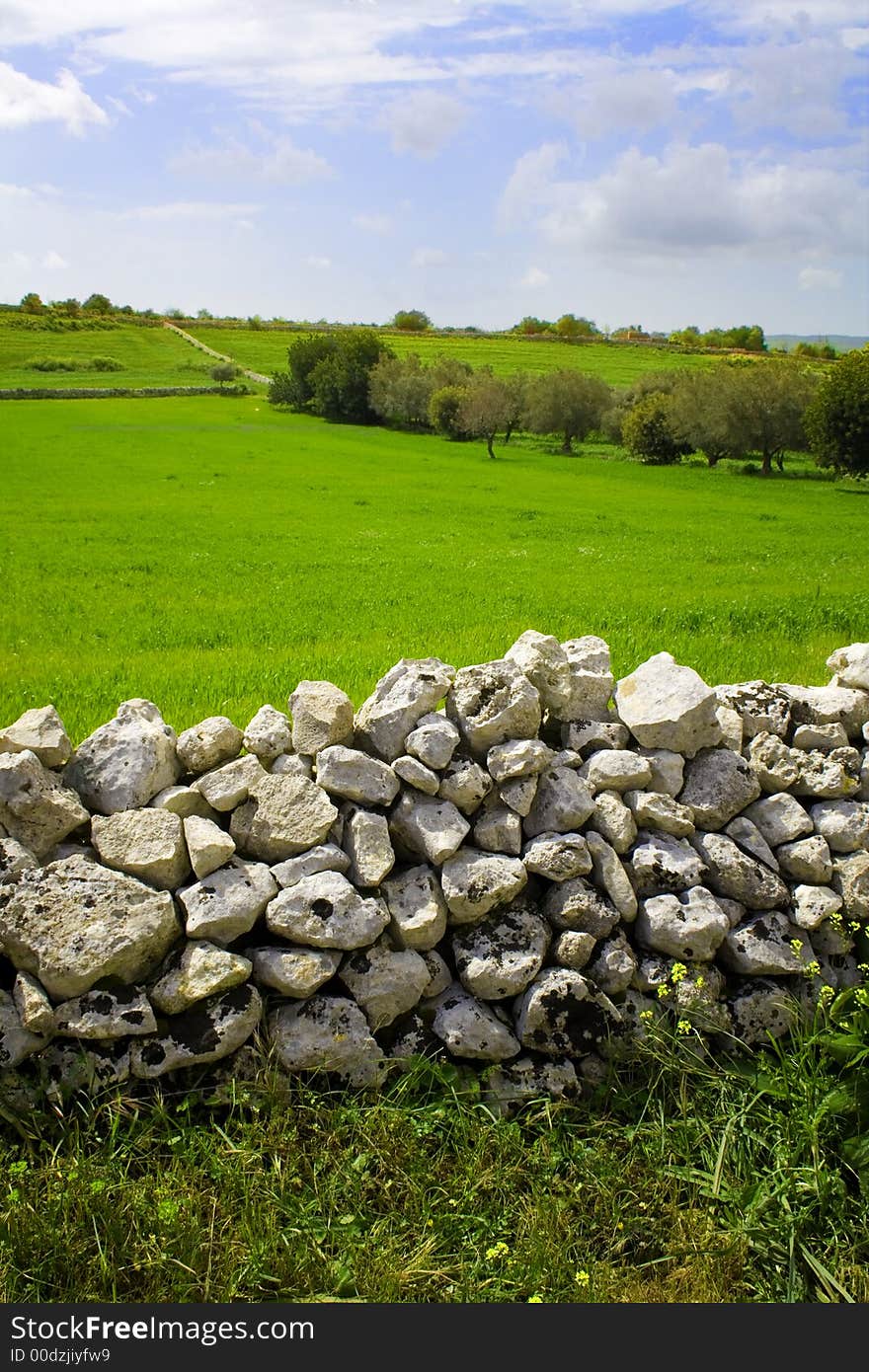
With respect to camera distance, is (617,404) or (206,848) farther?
(617,404)

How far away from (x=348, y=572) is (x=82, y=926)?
1229 centimetres

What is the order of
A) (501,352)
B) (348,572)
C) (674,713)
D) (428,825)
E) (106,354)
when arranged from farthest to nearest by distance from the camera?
(501,352), (106,354), (348,572), (674,713), (428,825)

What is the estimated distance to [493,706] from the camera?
5.41 m

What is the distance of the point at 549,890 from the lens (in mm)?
5262

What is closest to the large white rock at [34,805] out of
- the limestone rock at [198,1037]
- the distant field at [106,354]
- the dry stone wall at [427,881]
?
the dry stone wall at [427,881]

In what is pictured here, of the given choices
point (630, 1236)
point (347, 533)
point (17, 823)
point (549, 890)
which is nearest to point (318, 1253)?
point (630, 1236)

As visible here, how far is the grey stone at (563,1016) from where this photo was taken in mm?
4891

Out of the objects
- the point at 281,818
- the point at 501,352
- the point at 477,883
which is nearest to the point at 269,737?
the point at 281,818

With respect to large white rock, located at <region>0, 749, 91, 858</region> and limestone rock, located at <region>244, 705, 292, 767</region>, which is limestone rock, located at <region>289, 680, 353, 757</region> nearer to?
limestone rock, located at <region>244, 705, 292, 767</region>

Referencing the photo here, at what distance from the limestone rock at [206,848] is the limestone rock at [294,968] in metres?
0.50

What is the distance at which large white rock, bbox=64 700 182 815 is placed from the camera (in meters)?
5.00

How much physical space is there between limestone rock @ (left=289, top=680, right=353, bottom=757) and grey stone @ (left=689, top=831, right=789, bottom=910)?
2.24 m

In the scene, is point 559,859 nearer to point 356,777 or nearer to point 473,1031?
point 473,1031

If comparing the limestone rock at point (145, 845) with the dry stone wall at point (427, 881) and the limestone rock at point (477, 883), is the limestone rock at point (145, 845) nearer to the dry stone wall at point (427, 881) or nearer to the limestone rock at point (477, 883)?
the dry stone wall at point (427, 881)
